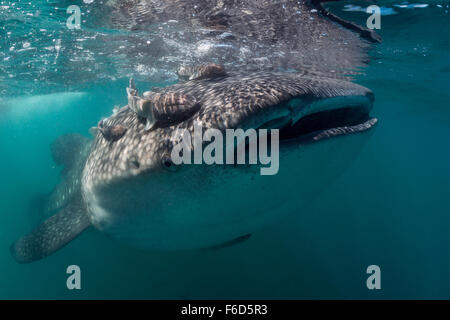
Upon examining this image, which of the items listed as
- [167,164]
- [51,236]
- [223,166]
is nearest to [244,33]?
[51,236]

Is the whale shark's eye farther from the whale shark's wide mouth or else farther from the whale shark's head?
the whale shark's wide mouth

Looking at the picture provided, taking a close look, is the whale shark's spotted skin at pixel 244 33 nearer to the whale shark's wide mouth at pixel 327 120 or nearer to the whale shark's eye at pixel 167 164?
the whale shark's wide mouth at pixel 327 120

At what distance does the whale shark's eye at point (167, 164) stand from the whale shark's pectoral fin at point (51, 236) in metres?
2.93

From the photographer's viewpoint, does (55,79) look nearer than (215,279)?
No

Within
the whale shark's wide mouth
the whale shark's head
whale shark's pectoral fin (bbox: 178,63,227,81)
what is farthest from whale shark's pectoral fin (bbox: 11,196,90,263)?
the whale shark's wide mouth

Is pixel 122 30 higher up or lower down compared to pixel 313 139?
higher up

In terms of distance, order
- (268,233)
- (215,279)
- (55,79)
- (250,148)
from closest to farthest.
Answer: (250,148)
(215,279)
(268,233)
(55,79)

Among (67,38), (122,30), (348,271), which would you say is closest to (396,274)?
(348,271)

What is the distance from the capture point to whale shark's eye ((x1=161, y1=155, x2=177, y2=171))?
230cm

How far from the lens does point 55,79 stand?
16.9 metres

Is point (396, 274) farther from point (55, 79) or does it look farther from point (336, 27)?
point (55, 79)

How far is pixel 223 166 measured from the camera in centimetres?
214

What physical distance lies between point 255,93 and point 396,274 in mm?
13913

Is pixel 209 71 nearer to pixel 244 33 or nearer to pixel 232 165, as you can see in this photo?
pixel 232 165
